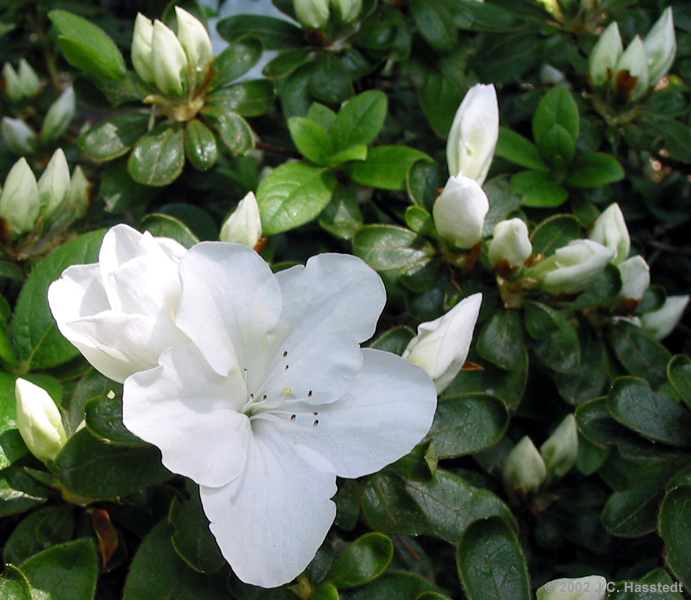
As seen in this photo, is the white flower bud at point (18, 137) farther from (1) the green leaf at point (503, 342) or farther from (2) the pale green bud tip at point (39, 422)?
(1) the green leaf at point (503, 342)

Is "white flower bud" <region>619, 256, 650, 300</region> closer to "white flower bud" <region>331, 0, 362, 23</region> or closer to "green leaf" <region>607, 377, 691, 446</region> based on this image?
"green leaf" <region>607, 377, 691, 446</region>

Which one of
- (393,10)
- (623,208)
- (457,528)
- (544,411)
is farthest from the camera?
(623,208)

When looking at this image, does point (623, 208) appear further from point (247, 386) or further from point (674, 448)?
point (247, 386)

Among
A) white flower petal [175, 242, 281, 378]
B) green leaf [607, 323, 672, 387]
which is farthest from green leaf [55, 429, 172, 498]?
green leaf [607, 323, 672, 387]

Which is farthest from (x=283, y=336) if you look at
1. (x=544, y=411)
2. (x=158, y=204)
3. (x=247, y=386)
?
(x=158, y=204)

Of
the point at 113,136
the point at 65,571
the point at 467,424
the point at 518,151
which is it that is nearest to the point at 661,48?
the point at 518,151
